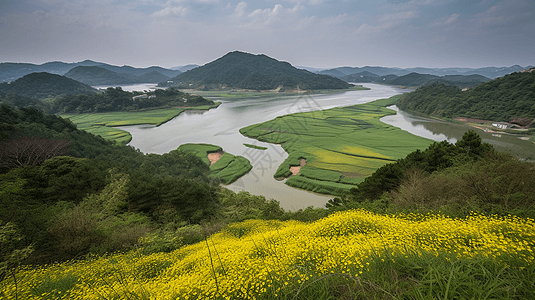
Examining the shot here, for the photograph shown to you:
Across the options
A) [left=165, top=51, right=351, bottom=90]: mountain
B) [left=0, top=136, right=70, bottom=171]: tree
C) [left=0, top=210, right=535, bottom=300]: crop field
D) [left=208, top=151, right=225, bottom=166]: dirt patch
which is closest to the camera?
[left=0, top=210, right=535, bottom=300]: crop field

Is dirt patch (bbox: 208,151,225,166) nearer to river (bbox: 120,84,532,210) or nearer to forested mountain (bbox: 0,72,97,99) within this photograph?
river (bbox: 120,84,532,210)

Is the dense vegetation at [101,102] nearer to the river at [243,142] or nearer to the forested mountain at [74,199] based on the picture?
the river at [243,142]

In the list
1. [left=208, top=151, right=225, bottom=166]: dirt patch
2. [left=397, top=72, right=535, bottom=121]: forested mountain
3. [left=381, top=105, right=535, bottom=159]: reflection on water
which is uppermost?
[left=397, top=72, right=535, bottom=121]: forested mountain

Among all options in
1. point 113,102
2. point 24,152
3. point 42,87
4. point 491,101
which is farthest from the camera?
point 42,87

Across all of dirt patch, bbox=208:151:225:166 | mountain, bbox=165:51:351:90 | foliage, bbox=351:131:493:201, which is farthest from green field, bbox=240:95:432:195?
mountain, bbox=165:51:351:90

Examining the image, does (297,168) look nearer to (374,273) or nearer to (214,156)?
(214,156)

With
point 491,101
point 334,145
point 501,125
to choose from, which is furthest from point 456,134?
point 334,145
